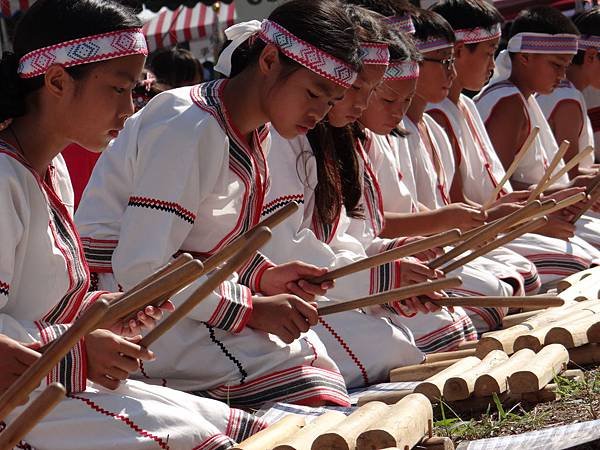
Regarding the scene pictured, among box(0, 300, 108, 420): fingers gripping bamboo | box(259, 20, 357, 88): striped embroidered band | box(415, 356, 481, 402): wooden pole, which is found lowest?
box(415, 356, 481, 402): wooden pole

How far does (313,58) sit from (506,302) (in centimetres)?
92

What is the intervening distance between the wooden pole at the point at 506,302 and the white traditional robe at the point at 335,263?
586 mm

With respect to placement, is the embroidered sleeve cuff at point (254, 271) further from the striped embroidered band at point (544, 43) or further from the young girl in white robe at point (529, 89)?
the striped embroidered band at point (544, 43)

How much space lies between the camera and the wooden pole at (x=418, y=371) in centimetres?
423

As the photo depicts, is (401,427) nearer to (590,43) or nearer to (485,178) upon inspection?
(485,178)

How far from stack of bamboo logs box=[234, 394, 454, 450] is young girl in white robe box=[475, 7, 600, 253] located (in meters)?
3.72

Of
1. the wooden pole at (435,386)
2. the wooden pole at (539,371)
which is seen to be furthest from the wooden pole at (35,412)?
the wooden pole at (539,371)

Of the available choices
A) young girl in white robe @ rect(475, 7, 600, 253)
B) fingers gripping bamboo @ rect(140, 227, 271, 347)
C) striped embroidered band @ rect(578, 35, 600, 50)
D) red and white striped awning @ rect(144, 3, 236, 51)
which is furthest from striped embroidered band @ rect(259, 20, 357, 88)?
red and white striped awning @ rect(144, 3, 236, 51)

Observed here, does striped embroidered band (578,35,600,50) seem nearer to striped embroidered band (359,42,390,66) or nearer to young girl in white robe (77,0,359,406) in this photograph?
striped embroidered band (359,42,390,66)

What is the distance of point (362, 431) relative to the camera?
2941 millimetres

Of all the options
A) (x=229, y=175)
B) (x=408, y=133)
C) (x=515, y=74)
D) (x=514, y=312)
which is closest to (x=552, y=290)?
(x=514, y=312)

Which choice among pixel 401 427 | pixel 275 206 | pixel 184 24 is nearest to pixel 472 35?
pixel 275 206

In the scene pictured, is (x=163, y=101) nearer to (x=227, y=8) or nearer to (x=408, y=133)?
(x=408, y=133)

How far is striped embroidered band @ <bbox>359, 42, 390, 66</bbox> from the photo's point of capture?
4434 mm
